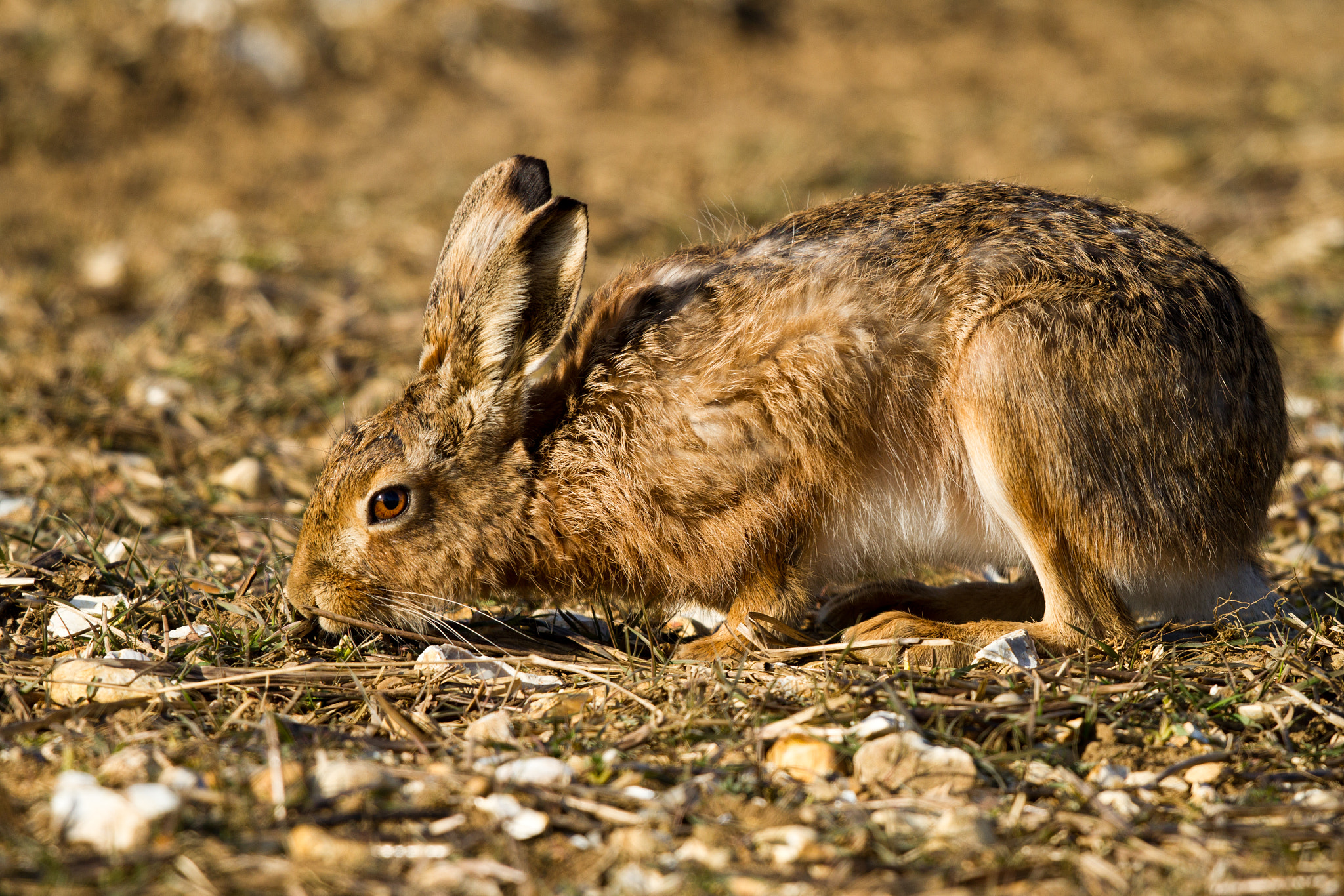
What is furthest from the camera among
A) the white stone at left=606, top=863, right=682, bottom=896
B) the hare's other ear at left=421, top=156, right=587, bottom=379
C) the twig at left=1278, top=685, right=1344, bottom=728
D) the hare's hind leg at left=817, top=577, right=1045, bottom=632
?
the hare's hind leg at left=817, top=577, right=1045, bottom=632

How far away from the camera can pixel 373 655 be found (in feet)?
14.3

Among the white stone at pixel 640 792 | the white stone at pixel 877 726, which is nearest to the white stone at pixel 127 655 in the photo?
the white stone at pixel 640 792

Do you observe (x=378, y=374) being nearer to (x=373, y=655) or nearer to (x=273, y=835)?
(x=373, y=655)

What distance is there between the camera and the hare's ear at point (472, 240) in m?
4.76

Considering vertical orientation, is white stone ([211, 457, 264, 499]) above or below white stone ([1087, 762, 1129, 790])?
above

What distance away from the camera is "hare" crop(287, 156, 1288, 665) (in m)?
4.39

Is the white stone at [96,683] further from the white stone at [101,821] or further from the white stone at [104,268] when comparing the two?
the white stone at [104,268]

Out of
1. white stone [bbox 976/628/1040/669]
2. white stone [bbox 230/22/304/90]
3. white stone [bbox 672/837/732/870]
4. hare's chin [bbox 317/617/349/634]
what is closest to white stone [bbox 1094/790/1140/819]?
white stone [bbox 976/628/1040/669]

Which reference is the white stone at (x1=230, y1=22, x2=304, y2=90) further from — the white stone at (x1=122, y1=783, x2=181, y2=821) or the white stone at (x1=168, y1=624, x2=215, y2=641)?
the white stone at (x1=122, y1=783, x2=181, y2=821)

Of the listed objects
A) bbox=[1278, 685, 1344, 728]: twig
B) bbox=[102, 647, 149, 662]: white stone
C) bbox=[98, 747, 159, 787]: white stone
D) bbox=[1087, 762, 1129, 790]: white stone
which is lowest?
bbox=[1087, 762, 1129, 790]: white stone

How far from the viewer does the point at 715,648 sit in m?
4.57

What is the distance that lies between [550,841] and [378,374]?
4802 millimetres

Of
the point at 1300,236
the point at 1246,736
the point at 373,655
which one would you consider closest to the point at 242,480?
the point at 373,655

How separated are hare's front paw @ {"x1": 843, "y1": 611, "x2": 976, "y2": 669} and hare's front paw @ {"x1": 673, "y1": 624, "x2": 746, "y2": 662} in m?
0.42
